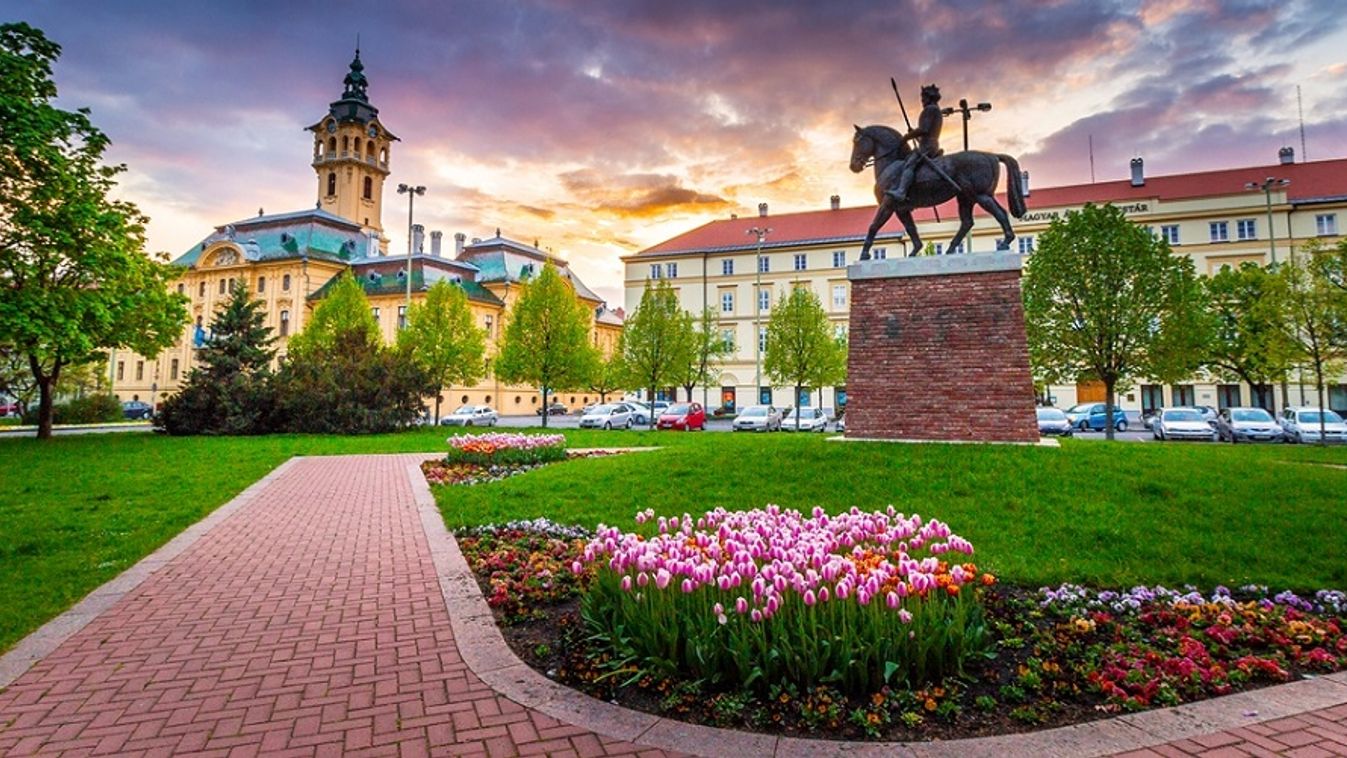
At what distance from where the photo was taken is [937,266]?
39.0ft

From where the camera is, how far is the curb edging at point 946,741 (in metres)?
3.16

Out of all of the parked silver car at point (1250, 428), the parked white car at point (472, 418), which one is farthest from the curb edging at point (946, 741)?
the parked white car at point (472, 418)

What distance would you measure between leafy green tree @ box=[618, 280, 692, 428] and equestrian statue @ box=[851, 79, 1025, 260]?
23577mm

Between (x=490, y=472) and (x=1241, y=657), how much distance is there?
499 inches

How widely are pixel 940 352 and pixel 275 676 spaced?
34.6ft

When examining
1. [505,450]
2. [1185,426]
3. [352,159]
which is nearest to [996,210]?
[505,450]

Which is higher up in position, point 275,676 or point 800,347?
point 800,347

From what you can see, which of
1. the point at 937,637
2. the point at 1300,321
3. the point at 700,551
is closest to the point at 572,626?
the point at 700,551

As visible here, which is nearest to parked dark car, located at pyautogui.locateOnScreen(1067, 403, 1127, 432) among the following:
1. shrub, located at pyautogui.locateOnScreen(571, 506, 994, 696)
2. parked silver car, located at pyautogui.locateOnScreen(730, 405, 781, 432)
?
parked silver car, located at pyautogui.locateOnScreen(730, 405, 781, 432)

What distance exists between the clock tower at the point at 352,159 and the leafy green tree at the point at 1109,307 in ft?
222

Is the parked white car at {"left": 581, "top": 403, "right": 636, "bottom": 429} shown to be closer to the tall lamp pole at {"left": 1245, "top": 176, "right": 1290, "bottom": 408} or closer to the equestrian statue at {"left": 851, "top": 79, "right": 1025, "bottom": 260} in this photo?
the equestrian statue at {"left": 851, "top": 79, "right": 1025, "bottom": 260}

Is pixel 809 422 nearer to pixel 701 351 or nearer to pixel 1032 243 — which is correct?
pixel 701 351

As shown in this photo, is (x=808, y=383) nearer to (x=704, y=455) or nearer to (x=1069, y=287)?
(x=1069, y=287)

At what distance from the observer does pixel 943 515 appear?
26.1 feet
